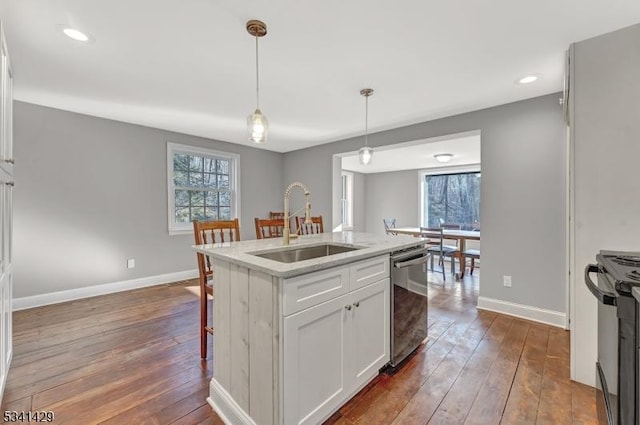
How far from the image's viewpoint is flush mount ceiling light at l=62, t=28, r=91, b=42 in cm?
186

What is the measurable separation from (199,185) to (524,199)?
4.49m

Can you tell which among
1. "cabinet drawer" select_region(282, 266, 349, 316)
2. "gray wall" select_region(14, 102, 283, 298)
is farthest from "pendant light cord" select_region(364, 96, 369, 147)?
"gray wall" select_region(14, 102, 283, 298)

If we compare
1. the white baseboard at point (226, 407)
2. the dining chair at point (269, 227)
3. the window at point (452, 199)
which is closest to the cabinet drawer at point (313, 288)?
the white baseboard at point (226, 407)

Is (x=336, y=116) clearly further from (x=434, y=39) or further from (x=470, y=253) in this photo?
(x=470, y=253)

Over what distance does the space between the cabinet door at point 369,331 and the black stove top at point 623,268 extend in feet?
3.55

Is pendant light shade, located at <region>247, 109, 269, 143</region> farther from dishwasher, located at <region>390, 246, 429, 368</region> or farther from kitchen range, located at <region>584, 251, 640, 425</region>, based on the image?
Answer: kitchen range, located at <region>584, 251, 640, 425</region>

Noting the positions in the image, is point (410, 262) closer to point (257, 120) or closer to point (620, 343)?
point (620, 343)

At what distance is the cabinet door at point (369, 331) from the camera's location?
1.66 meters

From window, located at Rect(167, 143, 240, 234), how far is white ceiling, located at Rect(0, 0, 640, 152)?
1.13m

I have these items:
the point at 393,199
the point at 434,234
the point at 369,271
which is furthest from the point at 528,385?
the point at 393,199

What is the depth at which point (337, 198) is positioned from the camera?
16.6 feet

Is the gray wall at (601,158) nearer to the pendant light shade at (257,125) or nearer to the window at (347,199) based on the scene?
the pendant light shade at (257,125)

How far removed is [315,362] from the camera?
1.41m

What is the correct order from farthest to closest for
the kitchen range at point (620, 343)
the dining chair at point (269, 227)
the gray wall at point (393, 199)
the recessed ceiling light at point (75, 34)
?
the gray wall at point (393, 199)
the dining chair at point (269, 227)
the recessed ceiling light at point (75, 34)
the kitchen range at point (620, 343)
